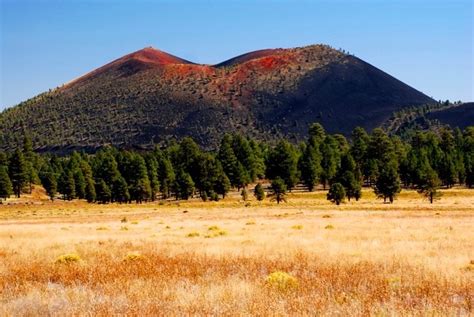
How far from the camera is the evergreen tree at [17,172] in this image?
12069 centimetres

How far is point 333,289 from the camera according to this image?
10.9 metres

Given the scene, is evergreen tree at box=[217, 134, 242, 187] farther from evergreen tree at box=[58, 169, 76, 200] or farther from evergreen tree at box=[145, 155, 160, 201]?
evergreen tree at box=[58, 169, 76, 200]

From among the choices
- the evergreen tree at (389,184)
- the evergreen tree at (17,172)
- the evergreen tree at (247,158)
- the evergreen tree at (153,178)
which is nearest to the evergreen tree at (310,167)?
the evergreen tree at (247,158)

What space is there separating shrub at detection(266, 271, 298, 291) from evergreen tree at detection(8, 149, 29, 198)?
12088cm

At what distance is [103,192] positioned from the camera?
111438 mm

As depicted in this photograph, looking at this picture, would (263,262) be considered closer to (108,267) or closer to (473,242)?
(108,267)

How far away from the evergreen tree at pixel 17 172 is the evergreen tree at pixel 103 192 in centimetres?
2164

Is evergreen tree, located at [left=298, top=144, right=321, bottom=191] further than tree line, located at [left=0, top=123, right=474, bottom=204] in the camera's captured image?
Yes

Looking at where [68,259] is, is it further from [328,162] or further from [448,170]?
[448,170]

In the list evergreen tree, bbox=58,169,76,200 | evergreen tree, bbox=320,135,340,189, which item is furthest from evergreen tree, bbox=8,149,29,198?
evergreen tree, bbox=320,135,340,189

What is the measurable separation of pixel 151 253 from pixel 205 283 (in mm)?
7284

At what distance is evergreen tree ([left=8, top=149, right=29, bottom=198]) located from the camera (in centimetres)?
12069

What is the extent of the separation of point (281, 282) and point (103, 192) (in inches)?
4121

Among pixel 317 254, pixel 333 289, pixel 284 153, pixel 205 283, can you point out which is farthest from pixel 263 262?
pixel 284 153
